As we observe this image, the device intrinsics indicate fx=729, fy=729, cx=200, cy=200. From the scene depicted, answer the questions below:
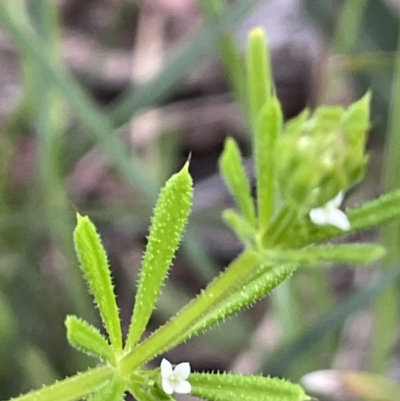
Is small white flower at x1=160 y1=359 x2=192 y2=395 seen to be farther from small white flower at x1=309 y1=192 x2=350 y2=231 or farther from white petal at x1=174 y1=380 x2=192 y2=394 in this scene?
small white flower at x1=309 y1=192 x2=350 y2=231

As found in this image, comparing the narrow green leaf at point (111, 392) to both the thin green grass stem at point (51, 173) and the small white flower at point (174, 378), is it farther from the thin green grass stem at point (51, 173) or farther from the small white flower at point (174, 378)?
the thin green grass stem at point (51, 173)

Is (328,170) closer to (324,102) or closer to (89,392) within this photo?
(89,392)

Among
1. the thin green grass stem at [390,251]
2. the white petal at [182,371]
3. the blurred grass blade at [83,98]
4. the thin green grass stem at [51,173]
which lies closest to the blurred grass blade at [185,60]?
the blurred grass blade at [83,98]

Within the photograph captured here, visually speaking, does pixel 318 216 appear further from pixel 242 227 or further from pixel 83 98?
pixel 83 98

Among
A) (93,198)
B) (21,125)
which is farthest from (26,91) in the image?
(93,198)

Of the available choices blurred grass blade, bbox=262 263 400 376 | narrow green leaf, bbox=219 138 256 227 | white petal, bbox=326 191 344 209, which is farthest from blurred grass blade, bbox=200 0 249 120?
white petal, bbox=326 191 344 209

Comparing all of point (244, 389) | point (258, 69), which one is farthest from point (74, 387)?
point (258, 69)
